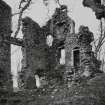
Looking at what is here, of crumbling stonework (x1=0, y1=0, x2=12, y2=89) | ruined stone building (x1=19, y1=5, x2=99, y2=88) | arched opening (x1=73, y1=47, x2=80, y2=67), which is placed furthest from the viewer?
arched opening (x1=73, y1=47, x2=80, y2=67)

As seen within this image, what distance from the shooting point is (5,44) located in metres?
17.4

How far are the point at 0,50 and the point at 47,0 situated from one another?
6220mm

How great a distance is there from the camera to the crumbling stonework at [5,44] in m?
16.5

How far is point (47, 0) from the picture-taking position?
798 inches

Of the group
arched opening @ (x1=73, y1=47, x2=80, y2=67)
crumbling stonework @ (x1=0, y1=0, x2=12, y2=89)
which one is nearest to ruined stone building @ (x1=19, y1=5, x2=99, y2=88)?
arched opening @ (x1=73, y1=47, x2=80, y2=67)

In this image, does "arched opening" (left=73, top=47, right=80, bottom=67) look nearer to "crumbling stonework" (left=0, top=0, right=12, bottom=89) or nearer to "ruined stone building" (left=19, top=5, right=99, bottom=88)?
"ruined stone building" (left=19, top=5, right=99, bottom=88)

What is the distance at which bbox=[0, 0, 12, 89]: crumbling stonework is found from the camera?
16.5 metres

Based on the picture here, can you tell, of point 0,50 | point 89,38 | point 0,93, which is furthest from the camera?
point 89,38

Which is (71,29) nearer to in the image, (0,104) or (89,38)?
(89,38)

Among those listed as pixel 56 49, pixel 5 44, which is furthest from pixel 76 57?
pixel 5 44

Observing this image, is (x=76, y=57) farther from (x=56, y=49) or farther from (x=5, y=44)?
(x=5, y=44)

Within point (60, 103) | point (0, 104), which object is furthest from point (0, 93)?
point (60, 103)

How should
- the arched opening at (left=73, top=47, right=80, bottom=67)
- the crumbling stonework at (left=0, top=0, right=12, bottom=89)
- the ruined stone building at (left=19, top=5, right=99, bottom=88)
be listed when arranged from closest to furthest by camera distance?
the crumbling stonework at (left=0, top=0, right=12, bottom=89) < the ruined stone building at (left=19, top=5, right=99, bottom=88) < the arched opening at (left=73, top=47, right=80, bottom=67)

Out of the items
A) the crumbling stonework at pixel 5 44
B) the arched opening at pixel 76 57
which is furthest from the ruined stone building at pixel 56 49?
the crumbling stonework at pixel 5 44
